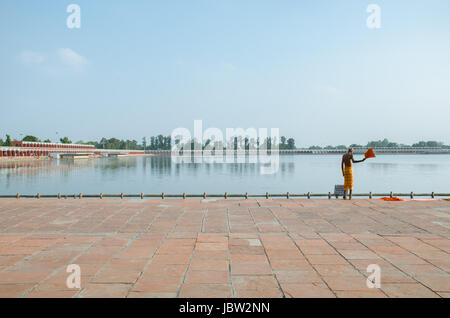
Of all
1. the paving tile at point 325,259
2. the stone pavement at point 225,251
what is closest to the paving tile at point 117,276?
the stone pavement at point 225,251

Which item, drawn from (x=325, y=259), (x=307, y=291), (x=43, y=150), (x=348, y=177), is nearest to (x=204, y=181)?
(x=348, y=177)

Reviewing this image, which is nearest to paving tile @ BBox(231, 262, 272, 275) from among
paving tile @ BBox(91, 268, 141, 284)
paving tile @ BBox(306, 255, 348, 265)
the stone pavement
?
the stone pavement

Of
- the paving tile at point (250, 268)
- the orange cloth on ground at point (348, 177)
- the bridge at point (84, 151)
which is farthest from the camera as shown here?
the bridge at point (84, 151)

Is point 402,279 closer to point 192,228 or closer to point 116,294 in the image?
point 116,294

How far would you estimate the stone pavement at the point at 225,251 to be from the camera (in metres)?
3.20

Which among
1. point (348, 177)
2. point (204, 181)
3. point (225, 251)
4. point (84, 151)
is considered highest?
point (84, 151)

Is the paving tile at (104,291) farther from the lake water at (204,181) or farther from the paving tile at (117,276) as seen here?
the lake water at (204,181)

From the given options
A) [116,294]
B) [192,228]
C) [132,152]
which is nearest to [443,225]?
[192,228]

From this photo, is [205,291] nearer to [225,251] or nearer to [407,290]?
[225,251]

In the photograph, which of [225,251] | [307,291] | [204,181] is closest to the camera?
[307,291]

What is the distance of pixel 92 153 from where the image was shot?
123875mm

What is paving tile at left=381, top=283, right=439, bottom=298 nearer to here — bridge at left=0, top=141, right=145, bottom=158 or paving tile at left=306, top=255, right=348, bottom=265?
paving tile at left=306, top=255, right=348, bottom=265

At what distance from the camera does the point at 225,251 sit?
173 inches

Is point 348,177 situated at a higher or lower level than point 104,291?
higher
